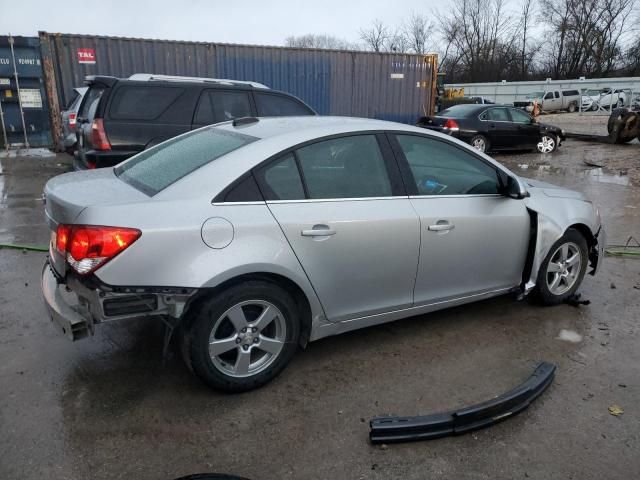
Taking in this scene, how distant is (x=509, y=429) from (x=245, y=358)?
4.85ft

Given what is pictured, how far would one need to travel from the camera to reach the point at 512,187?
375 centimetres

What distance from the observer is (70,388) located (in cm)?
300

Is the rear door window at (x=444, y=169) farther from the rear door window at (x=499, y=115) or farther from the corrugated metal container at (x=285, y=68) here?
the corrugated metal container at (x=285, y=68)

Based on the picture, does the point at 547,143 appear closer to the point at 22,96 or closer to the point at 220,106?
the point at 220,106

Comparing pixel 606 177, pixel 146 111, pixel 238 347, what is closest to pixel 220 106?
pixel 146 111

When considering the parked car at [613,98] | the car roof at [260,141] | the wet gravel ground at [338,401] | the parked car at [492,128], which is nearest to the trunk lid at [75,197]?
the car roof at [260,141]

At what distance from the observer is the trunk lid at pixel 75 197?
2.66 m

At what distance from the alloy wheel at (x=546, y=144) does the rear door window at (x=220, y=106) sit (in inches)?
451

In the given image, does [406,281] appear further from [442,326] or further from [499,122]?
[499,122]

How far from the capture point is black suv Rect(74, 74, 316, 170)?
6.18m

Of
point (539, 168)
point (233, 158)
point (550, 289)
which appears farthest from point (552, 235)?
point (539, 168)

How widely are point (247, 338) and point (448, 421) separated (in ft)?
3.81

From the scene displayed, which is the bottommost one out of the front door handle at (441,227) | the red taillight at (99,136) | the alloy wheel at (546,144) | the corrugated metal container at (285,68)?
the alloy wheel at (546,144)

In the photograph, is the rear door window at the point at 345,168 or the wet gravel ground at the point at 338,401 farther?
the rear door window at the point at 345,168
